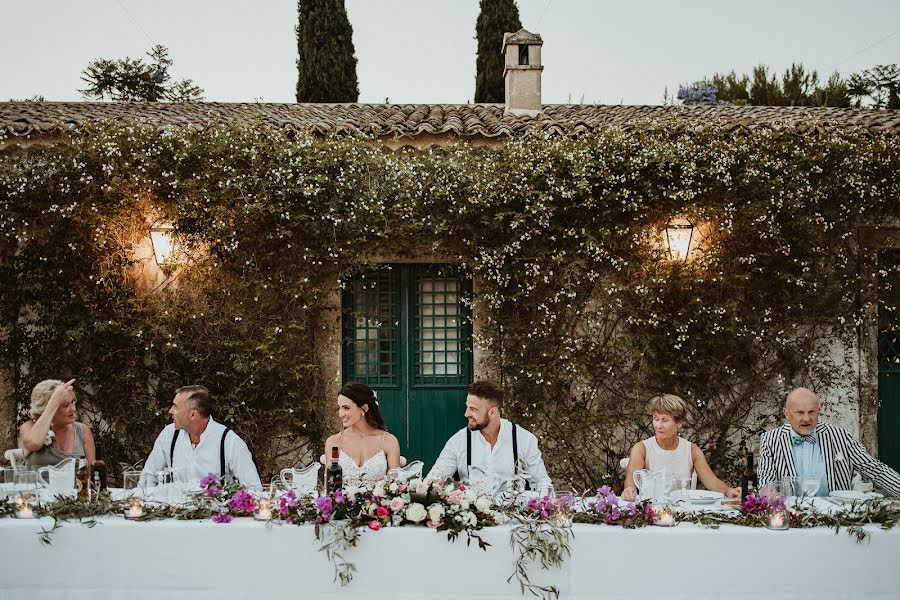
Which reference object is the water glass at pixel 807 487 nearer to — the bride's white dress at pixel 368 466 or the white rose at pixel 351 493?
the white rose at pixel 351 493

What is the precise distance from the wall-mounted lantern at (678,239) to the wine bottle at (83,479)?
499cm

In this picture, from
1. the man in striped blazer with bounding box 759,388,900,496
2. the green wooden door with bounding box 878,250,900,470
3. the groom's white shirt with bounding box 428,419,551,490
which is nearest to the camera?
the man in striped blazer with bounding box 759,388,900,496

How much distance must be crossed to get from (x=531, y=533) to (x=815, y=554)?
117 centimetres

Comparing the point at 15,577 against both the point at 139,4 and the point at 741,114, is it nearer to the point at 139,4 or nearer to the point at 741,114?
the point at 741,114

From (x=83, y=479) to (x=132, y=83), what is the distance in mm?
18205

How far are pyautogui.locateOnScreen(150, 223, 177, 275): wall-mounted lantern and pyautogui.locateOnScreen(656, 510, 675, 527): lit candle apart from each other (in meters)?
4.92

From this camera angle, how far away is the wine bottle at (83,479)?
3422mm

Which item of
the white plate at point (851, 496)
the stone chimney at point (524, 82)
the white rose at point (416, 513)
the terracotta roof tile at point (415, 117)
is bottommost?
the white plate at point (851, 496)

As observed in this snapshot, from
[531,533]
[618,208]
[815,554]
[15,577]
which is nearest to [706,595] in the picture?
[815,554]

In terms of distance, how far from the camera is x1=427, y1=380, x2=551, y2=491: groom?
13.5ft

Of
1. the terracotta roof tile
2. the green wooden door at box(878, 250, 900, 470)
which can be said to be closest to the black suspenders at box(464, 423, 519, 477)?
the terracotta roof tile

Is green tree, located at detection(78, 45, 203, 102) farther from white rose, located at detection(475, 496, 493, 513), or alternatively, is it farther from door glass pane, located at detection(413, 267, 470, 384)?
white rose, located at detection(475, 496, 493, 513)

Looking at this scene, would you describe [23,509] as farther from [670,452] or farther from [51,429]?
[670,452]

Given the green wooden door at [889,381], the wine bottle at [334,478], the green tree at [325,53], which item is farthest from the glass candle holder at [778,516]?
the green tree at [325,53]
